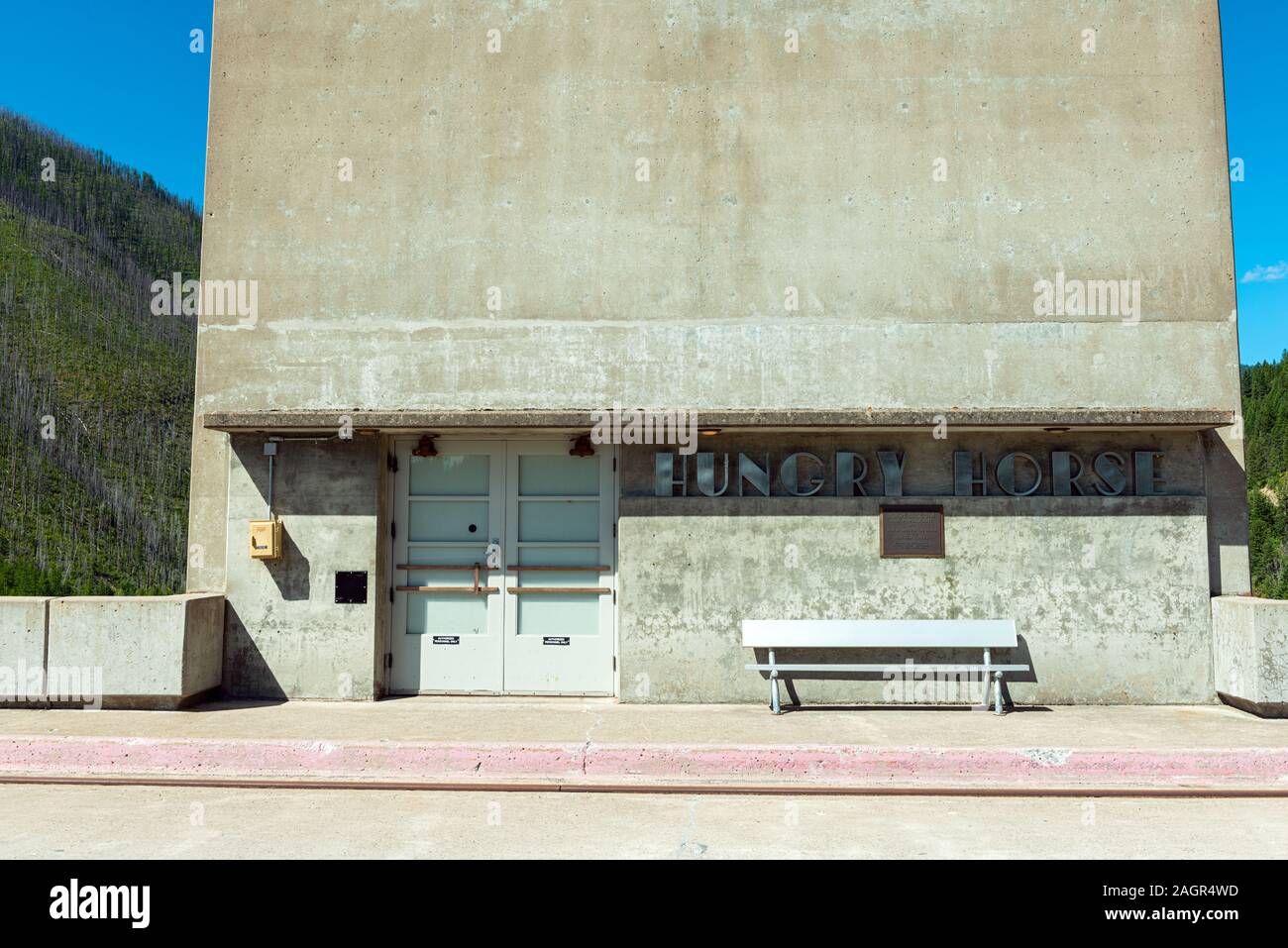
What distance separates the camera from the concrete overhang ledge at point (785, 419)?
10.4 meters

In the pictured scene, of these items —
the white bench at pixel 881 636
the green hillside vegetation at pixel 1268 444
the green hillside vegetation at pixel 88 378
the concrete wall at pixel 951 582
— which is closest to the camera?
the white bench at pixel 881 636

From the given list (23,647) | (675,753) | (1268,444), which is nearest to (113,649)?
(23,647)

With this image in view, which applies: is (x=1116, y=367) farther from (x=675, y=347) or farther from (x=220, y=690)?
(x=220, y=690)

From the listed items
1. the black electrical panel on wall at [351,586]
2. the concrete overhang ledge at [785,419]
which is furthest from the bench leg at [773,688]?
the black electrical panel on wall at [351,586]

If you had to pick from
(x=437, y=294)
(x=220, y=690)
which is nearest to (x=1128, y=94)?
(x=437, y=294)

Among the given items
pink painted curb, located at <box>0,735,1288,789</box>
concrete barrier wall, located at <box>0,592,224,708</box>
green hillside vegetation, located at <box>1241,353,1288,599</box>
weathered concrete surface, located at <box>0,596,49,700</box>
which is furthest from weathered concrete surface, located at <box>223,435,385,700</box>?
green hillside vegetation, located at <box>1241,353,1288,599</box>

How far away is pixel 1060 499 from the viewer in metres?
10.9

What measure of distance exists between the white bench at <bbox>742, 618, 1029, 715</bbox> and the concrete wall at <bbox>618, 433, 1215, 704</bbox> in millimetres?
239

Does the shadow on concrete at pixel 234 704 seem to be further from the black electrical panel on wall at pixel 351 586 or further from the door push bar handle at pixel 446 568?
the door push bar handle at pixel 446 568

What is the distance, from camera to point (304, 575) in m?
11.2

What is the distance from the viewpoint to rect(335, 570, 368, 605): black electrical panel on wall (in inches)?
436

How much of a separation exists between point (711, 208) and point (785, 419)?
106 inches

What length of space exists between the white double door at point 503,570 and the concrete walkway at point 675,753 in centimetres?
168

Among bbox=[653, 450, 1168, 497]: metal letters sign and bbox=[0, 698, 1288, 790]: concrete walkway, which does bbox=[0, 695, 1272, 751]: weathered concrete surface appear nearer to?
bbox=[0, 698, 1288, 790]: concrete walkway
